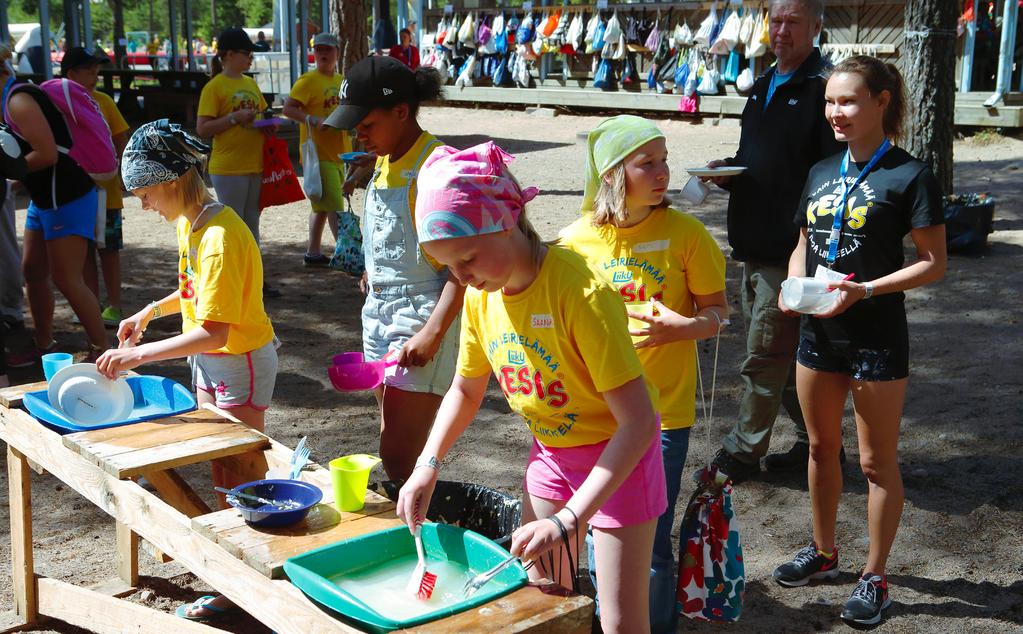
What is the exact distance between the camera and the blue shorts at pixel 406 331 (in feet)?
10.9

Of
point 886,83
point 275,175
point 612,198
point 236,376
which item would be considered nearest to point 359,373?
point 236,376

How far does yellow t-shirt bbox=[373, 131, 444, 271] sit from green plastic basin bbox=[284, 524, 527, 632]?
48.1 inches

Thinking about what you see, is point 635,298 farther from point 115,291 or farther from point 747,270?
point 115,291

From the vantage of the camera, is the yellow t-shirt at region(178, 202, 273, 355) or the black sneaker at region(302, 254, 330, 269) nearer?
the yellow t-shirt at region(178, 202, 273, 355)

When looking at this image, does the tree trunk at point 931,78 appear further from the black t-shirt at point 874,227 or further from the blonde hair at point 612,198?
the blonde hair at point 612,198

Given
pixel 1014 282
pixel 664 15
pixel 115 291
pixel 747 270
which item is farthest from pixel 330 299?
pixel 664 15

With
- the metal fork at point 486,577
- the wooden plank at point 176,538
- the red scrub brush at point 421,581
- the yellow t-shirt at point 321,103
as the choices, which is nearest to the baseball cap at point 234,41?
the yellow t-shirt at point 321,103

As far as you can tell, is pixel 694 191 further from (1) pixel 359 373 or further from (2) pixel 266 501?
(2) pixel 266 501

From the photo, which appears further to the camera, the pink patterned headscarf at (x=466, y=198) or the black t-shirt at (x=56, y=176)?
the black t-shirt at (x=56, y=176)

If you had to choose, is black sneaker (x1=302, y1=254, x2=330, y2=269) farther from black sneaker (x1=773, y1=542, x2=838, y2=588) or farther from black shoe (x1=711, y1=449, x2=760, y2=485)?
black sneaker (x1=773, y1=542, x2=838, y2=588)

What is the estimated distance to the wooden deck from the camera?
14539 mm

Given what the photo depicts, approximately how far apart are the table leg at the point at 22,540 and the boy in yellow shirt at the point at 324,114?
205 inches

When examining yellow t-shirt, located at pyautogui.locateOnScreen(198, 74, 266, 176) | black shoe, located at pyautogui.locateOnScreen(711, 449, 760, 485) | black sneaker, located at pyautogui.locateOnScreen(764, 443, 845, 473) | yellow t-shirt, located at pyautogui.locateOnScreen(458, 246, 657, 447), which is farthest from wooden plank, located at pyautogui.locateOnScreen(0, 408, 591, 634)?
yellow t-shirt, located at pyautogui.locateOnScreen(198, 74, 266, 176)

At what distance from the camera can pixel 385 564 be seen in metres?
2.30
